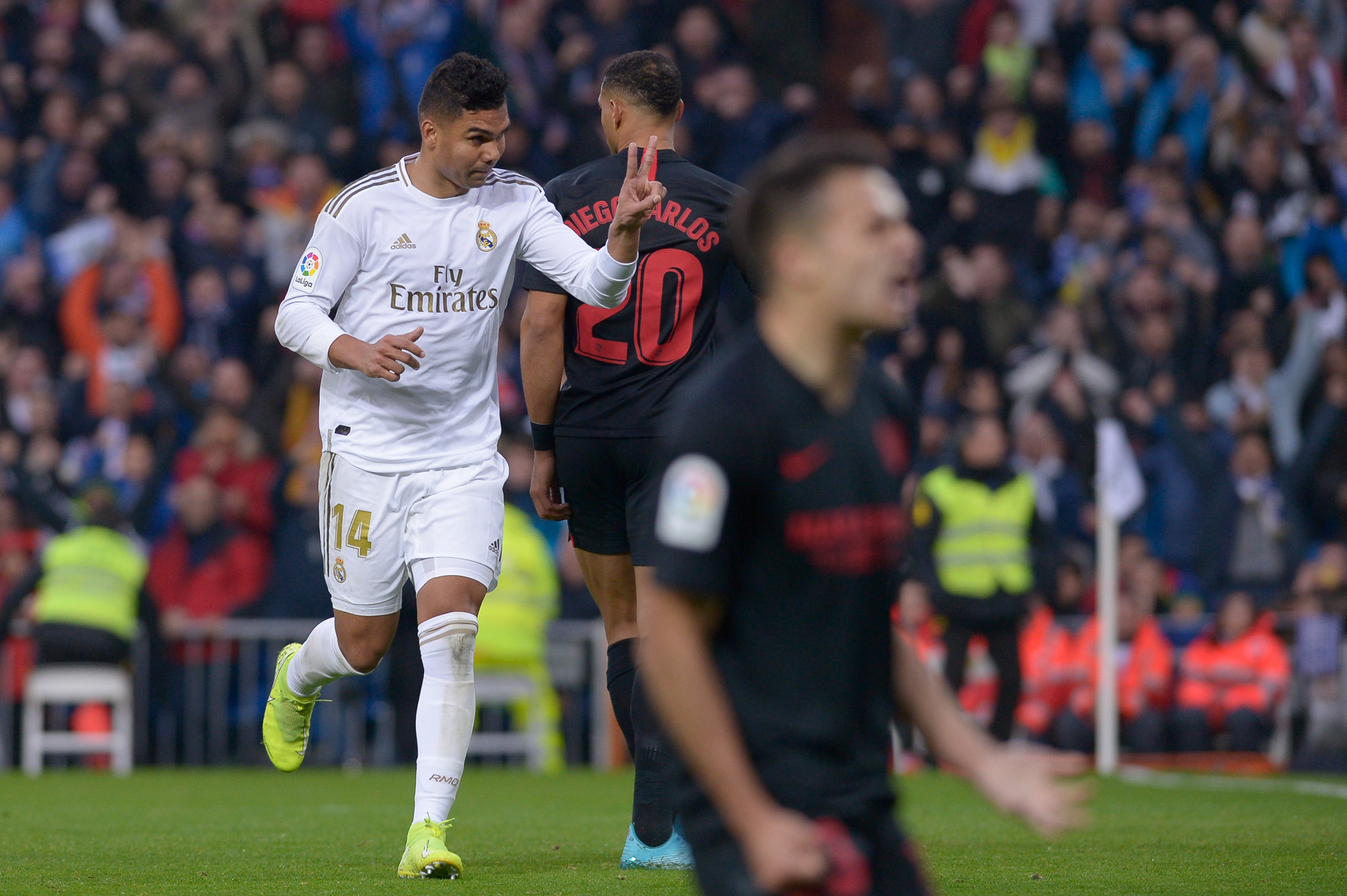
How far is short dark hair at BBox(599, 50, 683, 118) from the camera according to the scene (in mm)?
6180

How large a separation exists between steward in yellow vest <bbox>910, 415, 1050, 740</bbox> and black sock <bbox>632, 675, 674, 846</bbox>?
20.6ft

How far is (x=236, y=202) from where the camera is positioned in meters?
15.4

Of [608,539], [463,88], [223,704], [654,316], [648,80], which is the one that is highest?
[648,80]

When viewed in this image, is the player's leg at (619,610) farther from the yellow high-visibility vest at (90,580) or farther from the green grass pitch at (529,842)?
the yellow high-visibility vest at (90,580)

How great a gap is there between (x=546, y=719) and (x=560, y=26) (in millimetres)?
6970

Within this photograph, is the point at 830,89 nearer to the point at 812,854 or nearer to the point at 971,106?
the point at 971,106

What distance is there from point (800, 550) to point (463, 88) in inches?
132

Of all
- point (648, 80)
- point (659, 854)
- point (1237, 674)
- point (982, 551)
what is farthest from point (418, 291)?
point (1237, 674)

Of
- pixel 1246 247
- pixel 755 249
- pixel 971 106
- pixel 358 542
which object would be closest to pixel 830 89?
pixel 971 106

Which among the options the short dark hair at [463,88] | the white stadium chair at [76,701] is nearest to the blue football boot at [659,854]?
the short dark hair at [463,88]

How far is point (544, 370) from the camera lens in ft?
20.6

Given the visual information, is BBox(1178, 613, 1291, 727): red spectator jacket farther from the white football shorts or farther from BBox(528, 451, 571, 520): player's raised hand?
the white football shorts

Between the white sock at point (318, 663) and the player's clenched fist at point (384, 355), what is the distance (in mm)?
1021

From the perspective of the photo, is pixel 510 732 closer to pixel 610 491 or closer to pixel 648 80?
pixel 610 491
